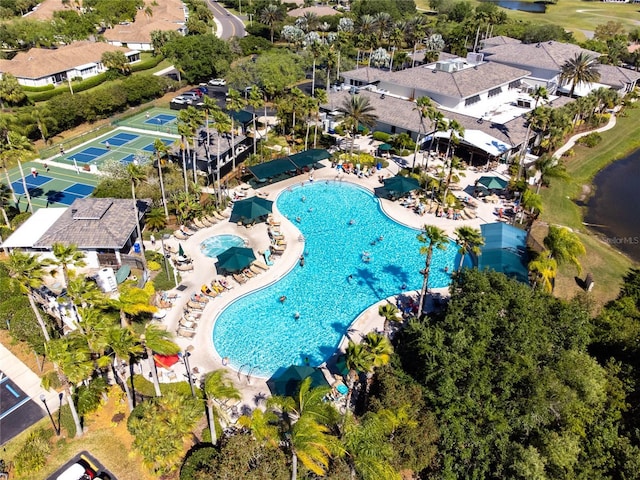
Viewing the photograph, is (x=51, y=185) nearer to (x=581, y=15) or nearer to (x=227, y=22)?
(x=227, y=22)

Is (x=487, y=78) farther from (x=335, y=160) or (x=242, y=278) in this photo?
(x=242, y=278)

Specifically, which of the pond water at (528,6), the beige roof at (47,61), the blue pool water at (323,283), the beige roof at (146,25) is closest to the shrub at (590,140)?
the blue pool water at (323,283)

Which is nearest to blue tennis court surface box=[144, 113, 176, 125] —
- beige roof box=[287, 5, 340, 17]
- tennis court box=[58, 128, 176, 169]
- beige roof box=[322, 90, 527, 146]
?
tennis court box=[58, 128, 176, 169]

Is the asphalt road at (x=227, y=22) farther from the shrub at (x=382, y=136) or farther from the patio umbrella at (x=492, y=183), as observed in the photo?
the patio umbrella at (x=492, y=183)

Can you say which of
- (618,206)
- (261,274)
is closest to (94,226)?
(261,274)

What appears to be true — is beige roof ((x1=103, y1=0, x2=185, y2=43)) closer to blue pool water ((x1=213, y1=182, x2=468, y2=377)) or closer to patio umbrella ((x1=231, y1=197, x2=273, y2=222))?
blue pool water ((x1=213, y1=182, x2=468, y2=377))

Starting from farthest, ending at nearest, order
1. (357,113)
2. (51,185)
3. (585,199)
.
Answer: (357,113), (585,199), (51,185)

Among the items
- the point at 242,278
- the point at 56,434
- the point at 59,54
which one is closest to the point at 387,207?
the point at 242,278
